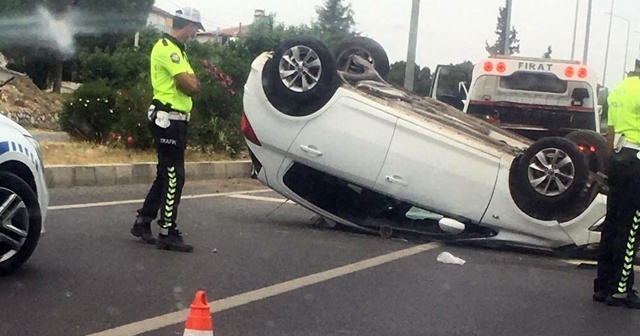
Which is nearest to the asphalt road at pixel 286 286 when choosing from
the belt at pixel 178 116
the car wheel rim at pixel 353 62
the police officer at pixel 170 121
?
the police officer at pixel 170 121

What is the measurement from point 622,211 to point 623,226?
10cm

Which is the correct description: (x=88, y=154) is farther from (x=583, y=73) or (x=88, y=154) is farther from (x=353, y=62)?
(x=583, y=73)

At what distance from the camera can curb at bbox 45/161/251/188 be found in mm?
12492

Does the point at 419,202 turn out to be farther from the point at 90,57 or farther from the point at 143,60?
the point at 90,57

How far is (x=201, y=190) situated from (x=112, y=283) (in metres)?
6.78

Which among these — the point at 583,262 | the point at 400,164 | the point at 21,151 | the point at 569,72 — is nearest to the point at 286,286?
the point at 21,151

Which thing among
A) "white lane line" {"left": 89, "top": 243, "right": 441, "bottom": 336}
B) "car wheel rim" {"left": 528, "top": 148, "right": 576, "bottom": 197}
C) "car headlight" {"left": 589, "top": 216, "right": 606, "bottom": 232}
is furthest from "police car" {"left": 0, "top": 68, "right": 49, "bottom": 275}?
"car headlight" {"left": 589, "top": 216, "right": 606, "bottom": 232}

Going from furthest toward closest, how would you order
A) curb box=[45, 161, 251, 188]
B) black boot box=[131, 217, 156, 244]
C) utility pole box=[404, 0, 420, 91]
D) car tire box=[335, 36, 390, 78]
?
utility pole box=[404, 0, 420, 91] → curb box=[45, 161, 251, 188] → car tire box=[335, 36, 390, 78] → black boot box=[131, 217, 156, 244]

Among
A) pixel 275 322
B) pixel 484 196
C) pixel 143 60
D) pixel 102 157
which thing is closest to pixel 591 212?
pixel 484 196

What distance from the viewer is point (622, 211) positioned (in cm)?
709

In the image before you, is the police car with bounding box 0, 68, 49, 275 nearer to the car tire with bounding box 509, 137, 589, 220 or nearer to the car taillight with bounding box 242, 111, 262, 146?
the car taillight with bounding box 242, 111, 262, 146

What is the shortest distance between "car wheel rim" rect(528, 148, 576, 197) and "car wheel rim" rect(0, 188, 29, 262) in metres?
4.05

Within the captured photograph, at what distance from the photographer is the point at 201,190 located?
43.9 ft

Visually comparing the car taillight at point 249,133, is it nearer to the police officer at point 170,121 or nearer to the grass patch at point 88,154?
the police officer at point 170,121
